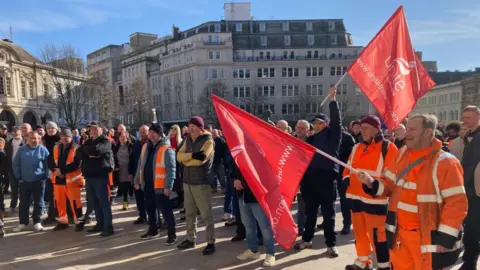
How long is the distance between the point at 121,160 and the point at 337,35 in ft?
195

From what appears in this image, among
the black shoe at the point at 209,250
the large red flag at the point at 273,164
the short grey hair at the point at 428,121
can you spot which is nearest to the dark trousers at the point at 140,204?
the black shoe at the point at 209,250

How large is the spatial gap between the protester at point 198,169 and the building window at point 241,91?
55352mm

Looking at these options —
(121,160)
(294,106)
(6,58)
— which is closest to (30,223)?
(121,160)

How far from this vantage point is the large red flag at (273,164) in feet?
12.8

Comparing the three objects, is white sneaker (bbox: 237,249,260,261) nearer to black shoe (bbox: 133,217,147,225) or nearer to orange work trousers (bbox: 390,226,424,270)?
orange work trousers (bbox: 390,226,424,270)

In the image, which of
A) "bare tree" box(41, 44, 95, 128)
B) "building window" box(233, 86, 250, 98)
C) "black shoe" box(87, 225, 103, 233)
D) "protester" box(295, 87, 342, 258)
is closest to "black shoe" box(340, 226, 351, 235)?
"protester" box(295, 87, 342, 258)

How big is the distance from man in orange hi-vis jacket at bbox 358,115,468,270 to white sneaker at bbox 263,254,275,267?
2.07 meters

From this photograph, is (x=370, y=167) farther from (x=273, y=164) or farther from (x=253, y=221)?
(x=253, y=221)

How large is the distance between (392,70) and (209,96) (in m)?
50.9

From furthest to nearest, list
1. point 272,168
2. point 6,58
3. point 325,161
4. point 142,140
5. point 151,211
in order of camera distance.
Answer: point 6,58 → point 142,140 → point 151,211 → point 325,161 → point 272,168

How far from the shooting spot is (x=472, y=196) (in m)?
4.31

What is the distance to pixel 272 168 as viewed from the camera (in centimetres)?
402

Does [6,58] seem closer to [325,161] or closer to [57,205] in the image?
[57,205]

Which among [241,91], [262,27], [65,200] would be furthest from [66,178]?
[262,27]
